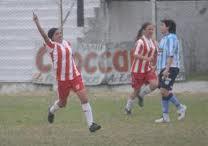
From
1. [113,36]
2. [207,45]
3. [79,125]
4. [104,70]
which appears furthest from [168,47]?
[207,45]

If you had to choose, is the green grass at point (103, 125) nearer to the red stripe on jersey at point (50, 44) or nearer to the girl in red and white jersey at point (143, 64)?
the girl in red and white jersey at point (143, 64)

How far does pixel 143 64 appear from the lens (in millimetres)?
16750

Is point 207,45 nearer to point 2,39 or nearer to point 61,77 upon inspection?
point 2,39

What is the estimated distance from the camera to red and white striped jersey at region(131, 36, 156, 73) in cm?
1647

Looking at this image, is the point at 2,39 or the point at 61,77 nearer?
the point at 61,77

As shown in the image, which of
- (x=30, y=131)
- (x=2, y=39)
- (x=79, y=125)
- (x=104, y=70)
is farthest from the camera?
(x=2, y=39)

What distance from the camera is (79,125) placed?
47.5 ft

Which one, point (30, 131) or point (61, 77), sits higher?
point (61, 77)

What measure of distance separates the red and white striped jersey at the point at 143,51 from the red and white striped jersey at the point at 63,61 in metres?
2.96

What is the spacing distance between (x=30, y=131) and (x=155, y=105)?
544 centimetres

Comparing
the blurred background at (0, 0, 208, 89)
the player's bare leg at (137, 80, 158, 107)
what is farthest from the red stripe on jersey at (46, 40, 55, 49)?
the blurred background at (0, 0, 208, 89)

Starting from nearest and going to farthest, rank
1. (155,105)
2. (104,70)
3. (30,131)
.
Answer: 1. (30,131)
2. (155,105)
3. (104,70)

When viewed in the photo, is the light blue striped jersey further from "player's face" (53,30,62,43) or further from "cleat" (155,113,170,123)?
"player's face" (53,30,62,43)

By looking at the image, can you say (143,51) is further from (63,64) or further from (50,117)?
(63,64)
